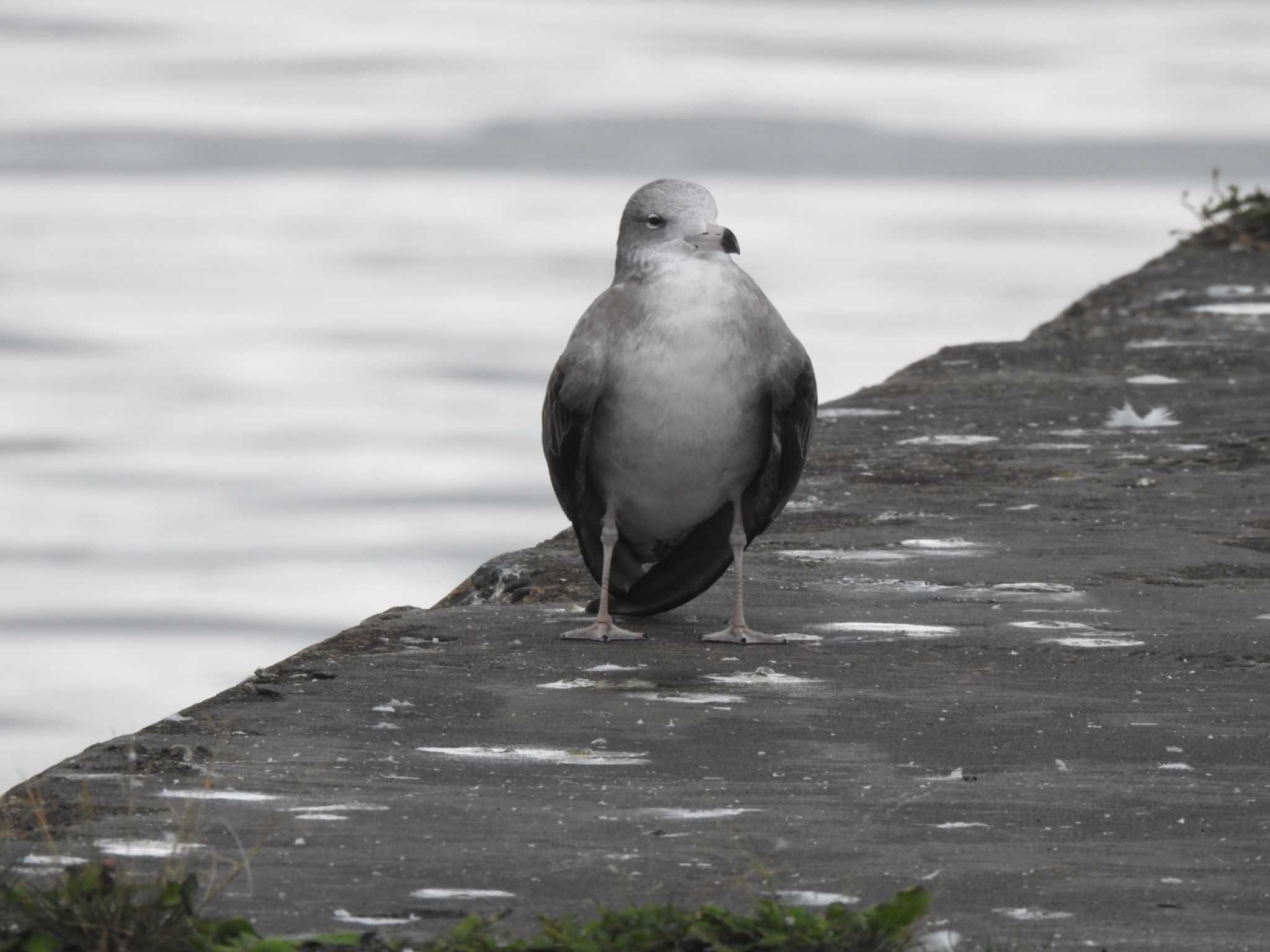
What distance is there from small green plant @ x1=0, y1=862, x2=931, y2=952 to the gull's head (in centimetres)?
275

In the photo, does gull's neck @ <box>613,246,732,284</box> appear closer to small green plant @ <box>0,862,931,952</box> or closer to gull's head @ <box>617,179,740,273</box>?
gull's head @ <box>617,179,740,273</box>

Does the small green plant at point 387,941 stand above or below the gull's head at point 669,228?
below

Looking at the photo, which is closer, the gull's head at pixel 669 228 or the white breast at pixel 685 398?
the white breast at pixel 685 398

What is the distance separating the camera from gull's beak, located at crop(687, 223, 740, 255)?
5953mm

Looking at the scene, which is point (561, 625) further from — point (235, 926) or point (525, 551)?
point (235, 926)

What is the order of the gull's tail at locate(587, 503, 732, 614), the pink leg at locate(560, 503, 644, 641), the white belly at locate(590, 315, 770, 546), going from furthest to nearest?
the gull's tail at locate(587, 503, 732, 614) < the pink leg at locate(560, 503, 644, 641) < the white belly at locate(590, 315, 770, 546)

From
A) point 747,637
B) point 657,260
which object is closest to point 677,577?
point 747,637

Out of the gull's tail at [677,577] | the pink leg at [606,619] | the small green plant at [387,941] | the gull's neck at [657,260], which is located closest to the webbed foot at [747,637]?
the pink leg at [606,619]

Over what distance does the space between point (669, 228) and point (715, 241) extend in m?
0.13

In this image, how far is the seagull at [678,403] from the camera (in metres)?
5.86

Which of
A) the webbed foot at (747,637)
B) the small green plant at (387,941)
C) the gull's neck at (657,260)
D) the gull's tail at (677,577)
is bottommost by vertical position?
the small green plant at (387,941)

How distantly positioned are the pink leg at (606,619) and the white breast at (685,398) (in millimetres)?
143

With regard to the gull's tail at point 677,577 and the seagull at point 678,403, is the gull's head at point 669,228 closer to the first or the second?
the seagull at point 678,403

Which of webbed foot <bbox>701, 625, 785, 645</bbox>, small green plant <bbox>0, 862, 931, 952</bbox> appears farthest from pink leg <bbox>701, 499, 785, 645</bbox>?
small green plant <bbox>0, 862, 931, 952</bbox>
